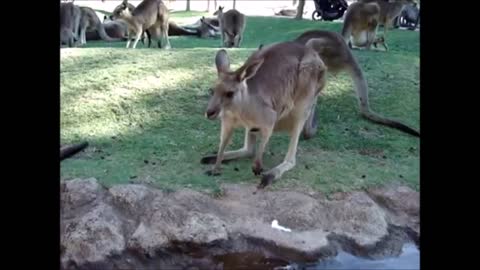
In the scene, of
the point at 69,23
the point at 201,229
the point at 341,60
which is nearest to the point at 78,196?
the point at 201,229

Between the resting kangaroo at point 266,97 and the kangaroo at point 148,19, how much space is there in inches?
249

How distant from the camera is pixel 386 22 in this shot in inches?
392

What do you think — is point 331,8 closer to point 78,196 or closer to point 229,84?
point 229,84

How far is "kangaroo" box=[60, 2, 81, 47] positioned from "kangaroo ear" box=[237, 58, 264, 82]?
25.3ft

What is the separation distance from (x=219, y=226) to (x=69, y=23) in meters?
8.83

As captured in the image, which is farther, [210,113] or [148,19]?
[148,19]

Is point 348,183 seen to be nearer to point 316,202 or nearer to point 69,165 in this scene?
point 316,202

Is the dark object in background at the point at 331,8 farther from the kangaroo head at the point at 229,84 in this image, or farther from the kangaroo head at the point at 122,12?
the kangaroo head at the point at 229,84

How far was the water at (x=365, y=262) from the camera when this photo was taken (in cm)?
305

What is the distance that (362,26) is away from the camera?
8625 mm

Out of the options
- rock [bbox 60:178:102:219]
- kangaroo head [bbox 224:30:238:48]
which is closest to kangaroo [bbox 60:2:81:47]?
kangaroo head [bbox 224:30:238:48]

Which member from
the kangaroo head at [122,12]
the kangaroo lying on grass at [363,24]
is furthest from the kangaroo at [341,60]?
the kangaroo head at [122,12]

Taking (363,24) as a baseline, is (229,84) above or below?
below
